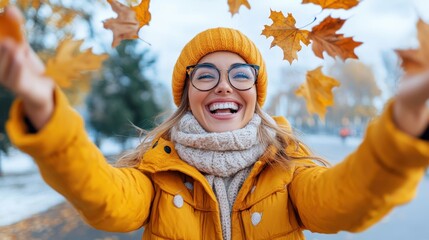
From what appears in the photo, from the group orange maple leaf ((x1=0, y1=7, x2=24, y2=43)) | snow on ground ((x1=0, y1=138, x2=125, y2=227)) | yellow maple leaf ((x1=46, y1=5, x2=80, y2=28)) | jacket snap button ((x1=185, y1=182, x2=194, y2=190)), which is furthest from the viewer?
snow on ground ((x1=0, y1=138, x2=125, y2=227))

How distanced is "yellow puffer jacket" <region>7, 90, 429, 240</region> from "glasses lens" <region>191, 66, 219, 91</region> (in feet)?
1.10

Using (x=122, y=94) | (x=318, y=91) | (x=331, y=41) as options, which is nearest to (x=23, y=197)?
(x=122, y=94)

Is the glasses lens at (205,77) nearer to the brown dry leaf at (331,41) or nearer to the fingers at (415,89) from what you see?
the brown dry leaf at (331,41)

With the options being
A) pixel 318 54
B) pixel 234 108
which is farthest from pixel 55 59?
pixel 318 54

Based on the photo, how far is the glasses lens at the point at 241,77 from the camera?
6.38 feet

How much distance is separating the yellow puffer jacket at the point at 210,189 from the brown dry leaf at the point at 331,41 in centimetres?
50

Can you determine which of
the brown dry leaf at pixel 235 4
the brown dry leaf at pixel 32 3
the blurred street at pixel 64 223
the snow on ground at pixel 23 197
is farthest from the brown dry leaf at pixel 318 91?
the snow on ground at pixel 23 197

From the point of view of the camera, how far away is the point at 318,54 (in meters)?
1.74

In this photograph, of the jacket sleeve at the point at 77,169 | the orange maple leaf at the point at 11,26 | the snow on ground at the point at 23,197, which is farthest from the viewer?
the snow on ground at the point at 23,197

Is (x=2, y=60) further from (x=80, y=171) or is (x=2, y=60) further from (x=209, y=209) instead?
(x=209, y=209)

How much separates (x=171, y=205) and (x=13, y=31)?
0.98m

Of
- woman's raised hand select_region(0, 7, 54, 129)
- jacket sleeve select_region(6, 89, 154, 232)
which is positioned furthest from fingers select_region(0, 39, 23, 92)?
jacket sleeve select_region(6, 89, 154, 232)

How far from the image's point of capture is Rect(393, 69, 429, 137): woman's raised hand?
39.2 inches

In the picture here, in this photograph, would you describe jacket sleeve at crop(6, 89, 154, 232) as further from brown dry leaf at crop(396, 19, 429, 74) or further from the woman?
brown dry leaf at crop(396, 19, 429, 74)
